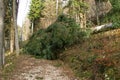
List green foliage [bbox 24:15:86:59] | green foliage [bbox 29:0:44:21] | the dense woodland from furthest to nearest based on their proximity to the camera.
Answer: green foliage [bbox 29:0:44:21]
green foliage [bbox 24:15:86:59]
the dense woodland

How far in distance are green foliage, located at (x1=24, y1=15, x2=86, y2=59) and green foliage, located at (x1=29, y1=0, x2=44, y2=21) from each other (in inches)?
1061

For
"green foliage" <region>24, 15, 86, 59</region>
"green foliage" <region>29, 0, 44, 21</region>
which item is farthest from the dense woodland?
"green foliage" <region>29, 0, 44, 21</region>

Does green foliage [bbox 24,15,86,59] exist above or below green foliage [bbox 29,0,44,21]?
below

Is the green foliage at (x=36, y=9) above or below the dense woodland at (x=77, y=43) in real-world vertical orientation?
above

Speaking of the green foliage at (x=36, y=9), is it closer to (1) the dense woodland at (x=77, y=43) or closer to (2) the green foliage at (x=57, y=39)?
(1) the dense woodland at (x=77, y=43)

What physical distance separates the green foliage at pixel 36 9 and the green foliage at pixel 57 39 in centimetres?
2695

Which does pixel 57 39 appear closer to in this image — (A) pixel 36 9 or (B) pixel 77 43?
(B) pixel 77 43

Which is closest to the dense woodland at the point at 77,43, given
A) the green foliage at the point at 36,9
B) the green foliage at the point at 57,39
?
the green foliage at the point at 57,39

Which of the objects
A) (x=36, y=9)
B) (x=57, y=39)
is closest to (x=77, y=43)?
(x=57, y=39)

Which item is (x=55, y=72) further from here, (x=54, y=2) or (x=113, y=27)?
(x=54, y=2)

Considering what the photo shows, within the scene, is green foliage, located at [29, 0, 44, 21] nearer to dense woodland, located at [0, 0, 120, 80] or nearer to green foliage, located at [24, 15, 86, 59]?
dense woodland, located at [0, 0, 120, 80]

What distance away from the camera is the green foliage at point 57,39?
2070cm

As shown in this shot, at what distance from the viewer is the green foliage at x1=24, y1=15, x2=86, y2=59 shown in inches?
815

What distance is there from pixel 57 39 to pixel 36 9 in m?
29.7
